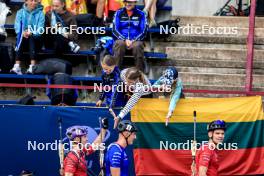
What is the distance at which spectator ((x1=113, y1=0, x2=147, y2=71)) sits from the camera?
15.6 meters

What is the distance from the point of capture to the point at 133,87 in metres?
13.4

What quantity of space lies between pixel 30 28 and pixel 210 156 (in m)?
5.65

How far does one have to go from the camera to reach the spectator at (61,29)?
53.3 feet

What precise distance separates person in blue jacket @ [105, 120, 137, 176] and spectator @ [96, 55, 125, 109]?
1.92 meters

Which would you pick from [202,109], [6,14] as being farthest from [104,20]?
[202,109]

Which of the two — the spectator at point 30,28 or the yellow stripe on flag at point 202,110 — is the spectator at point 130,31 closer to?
the spectator at point 30,28

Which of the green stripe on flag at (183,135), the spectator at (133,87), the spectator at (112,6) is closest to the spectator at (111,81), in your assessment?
the spectator at (133,87)

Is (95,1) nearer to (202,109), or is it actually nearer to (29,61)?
(29,61)

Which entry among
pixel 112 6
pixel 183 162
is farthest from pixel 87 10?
pixel 183 162

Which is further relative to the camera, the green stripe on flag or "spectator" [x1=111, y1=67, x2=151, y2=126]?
the green stripe on flag

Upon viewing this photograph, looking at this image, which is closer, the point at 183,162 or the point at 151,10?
the point at 183,162

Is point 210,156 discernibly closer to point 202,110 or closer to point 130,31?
point 202,110

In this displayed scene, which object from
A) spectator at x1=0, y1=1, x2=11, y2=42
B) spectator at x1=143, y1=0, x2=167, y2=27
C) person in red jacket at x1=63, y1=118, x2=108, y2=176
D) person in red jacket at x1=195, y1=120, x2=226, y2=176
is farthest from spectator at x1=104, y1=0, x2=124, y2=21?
person in red jacket at x1=195, y1=120, x2=226, y2=176

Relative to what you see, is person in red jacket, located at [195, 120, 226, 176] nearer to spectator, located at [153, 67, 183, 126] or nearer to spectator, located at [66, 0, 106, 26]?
spectator, located at [153, 67, 183, 126]
